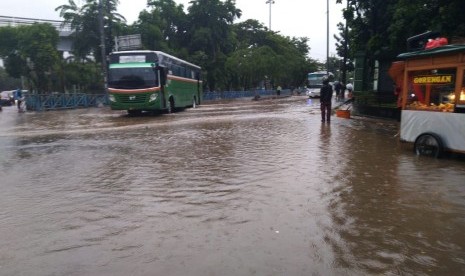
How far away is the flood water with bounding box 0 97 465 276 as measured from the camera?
386 cm

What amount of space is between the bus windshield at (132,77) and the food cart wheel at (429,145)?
45.7 ft

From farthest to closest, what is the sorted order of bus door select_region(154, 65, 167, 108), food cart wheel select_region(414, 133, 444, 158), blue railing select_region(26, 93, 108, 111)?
A: blue railing select_region(26, 93, 108, 111)
bus door select_region(154, 65, 167, 108)
food cart wheel select_region(414, 133, 444, 158)

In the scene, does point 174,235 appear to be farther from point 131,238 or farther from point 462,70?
point 462,70

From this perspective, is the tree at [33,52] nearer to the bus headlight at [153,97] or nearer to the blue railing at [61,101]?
the blue railing at [61,101]

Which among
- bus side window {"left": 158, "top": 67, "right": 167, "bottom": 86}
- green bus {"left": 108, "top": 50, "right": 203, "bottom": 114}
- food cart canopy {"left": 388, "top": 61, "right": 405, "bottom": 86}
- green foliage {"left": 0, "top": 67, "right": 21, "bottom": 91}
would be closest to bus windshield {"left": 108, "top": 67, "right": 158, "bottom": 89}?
green bus {"left": 108, "top": 50, "right": 203, "bottom": 114}

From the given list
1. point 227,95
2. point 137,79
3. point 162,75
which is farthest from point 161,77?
point 227,95

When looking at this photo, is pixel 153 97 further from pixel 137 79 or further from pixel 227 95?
pixel 227 95

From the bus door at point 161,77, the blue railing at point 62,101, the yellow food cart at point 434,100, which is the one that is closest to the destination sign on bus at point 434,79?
the yellow food cart at point 434,100

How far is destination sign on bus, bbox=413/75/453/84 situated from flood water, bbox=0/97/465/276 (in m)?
1.71

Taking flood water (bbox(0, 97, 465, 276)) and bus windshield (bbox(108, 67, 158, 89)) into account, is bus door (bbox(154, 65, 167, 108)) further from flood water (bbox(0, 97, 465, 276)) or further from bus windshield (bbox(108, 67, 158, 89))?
flood water (bbox(0, 97, 465, 276))

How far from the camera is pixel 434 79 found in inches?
357

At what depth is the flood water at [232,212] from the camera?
3861 millimetres

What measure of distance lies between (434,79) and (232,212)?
20.9 ft

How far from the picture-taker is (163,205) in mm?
5586
